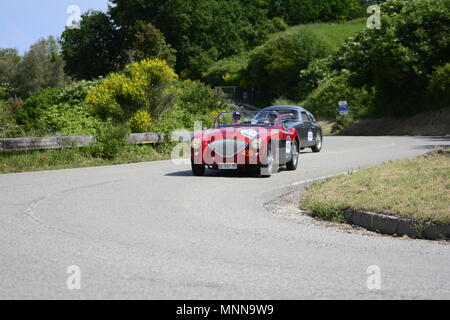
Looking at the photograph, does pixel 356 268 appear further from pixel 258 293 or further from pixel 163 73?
pixel 163 73

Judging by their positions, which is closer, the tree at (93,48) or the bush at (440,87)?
the bush at (440,87)

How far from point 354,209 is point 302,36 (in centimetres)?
6548

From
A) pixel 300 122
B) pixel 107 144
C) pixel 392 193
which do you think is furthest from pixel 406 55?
pixel 392 193

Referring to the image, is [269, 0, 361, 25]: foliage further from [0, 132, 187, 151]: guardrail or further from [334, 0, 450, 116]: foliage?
[0, 132, 187, 151]: guardrail

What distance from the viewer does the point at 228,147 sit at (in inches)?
580

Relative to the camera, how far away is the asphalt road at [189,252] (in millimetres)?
5547

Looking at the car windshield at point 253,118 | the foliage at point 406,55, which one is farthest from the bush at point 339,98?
the car windshield at point 253,118

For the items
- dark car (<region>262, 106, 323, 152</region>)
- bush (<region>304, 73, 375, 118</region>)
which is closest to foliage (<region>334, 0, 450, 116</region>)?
bush (<region>304, 73, 375, 118</region>)

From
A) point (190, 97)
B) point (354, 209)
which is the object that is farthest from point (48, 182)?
point (190, 97)

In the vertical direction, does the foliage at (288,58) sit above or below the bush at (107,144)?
above

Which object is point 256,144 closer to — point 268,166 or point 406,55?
point 268,166

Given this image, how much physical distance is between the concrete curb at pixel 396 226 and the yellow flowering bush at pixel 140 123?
51.2ft

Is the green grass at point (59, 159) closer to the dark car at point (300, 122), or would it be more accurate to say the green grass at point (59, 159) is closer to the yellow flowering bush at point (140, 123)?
the yellow flowering bush at point (140, 123)

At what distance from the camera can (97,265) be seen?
6406 millimetres
